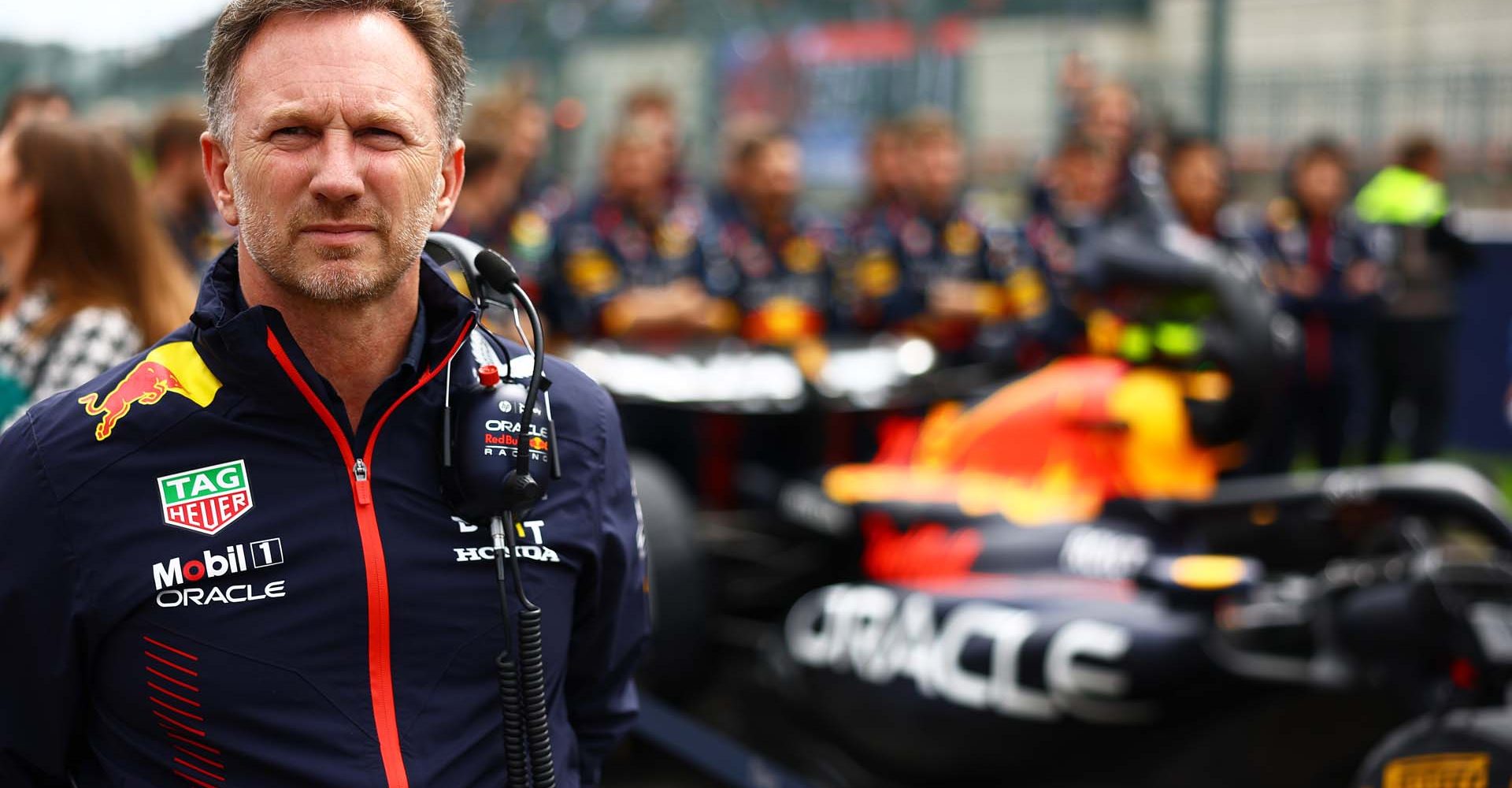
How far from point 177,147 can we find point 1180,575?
386 centimetres

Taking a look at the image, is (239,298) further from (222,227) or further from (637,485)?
(222,227)

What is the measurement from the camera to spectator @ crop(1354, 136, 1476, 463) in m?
8.25

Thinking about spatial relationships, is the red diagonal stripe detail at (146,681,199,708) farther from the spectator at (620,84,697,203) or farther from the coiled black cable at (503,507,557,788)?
the spectator at (620,84,697,203)

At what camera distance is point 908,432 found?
475cm

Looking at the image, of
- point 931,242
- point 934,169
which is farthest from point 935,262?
point 934,169

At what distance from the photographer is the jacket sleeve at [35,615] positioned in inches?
57.2

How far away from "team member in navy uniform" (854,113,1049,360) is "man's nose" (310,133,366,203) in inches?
209

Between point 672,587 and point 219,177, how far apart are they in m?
2.92

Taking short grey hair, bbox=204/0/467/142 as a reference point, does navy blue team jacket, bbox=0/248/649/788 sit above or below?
below

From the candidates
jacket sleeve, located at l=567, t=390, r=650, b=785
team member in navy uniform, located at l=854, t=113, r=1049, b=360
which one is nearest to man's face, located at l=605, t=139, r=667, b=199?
team member in navy uniform, located at l=854, t=113, r=1049, b=360

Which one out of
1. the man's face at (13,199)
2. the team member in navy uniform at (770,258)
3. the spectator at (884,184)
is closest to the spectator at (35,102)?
the man's face at (13,199)

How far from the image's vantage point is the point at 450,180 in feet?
5.42

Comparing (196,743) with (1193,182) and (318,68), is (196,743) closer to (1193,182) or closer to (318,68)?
(318,68)

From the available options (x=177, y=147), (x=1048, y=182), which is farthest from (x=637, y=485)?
(x=1048, y=182)
